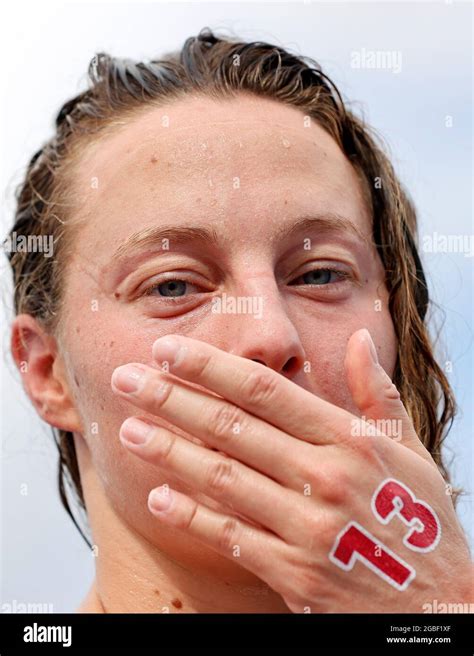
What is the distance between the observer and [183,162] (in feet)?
10.0

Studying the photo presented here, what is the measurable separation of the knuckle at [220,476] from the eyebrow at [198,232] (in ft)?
2.72

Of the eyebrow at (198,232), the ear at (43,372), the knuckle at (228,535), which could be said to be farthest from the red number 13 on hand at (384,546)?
the ear at (43,372)

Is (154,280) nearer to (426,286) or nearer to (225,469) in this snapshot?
(225,469)

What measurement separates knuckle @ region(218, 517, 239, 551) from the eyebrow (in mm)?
969

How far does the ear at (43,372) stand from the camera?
3.30m

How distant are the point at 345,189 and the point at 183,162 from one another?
Result: 65 cm

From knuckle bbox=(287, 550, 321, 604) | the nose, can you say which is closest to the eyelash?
the nose

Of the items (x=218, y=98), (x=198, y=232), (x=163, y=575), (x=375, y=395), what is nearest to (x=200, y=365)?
(x=375, y=395)

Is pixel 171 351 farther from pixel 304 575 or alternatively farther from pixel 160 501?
pixel 304 575

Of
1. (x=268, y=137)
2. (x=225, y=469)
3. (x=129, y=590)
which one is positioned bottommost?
(x=129, y=590)

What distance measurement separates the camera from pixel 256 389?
239 cm

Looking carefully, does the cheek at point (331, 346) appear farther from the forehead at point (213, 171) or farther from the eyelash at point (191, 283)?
the forehead at point (213, 171)

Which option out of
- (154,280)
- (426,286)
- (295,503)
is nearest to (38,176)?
(154,280)

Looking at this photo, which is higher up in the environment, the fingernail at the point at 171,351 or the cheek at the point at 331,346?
the fingernail at the point at 171,351
